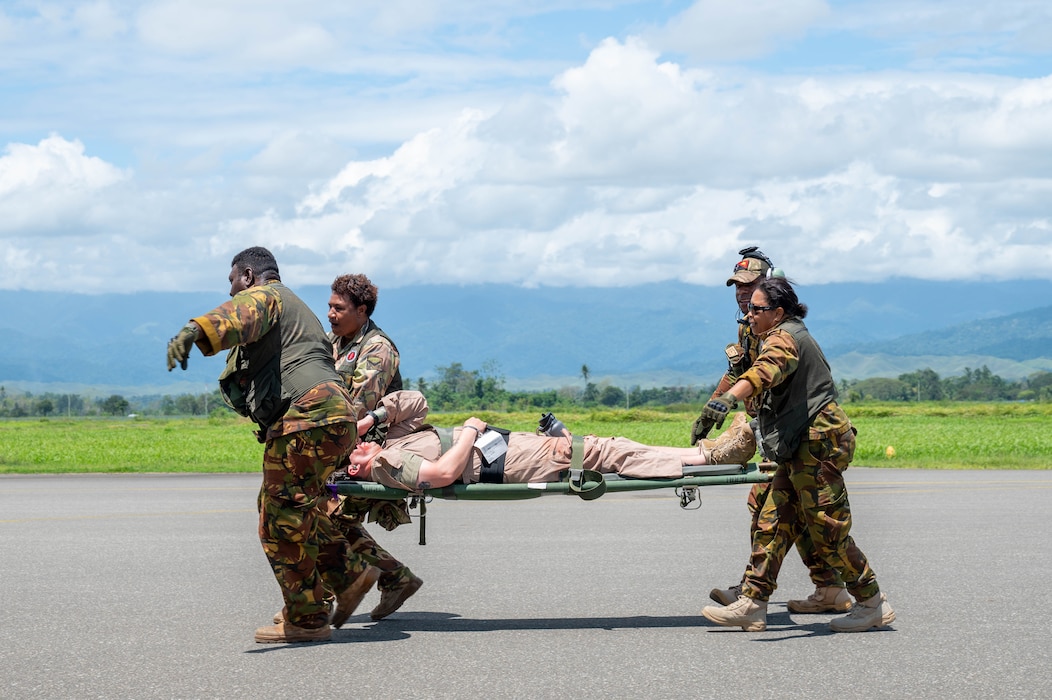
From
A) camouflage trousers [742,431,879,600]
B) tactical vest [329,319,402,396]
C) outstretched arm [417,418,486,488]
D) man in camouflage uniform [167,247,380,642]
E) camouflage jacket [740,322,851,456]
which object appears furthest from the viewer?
tactical vest [329,319,402,396]

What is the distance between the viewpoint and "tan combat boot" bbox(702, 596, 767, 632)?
7.28 meters

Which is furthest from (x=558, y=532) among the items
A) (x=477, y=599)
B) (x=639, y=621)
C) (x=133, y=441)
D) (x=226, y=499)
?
(x=133, y=441)

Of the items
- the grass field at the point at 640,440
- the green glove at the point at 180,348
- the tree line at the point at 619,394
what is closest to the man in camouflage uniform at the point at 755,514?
the green glove at the point at 180,348

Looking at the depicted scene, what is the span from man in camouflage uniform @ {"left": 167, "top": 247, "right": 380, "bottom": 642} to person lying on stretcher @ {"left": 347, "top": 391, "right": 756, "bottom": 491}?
0.43m

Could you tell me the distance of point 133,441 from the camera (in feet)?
128

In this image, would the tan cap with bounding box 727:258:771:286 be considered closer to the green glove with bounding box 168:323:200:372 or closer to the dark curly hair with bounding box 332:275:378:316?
the dark curly hair with bounding box 332:275:378:316

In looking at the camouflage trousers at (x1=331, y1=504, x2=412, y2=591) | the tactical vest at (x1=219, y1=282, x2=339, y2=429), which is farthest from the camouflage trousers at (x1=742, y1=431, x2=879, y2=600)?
the tactical vest at (x1=219, y1=282, x2=339, y2=429)

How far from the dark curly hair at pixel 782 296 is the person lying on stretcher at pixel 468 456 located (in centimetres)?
107

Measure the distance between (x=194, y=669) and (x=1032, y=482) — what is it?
1528 cm

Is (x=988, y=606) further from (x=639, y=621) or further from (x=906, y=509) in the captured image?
(x=906, y=509)

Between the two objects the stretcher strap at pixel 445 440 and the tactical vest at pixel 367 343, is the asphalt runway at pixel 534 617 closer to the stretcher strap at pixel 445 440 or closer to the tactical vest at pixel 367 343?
the stretcher strap at pixel 445 440

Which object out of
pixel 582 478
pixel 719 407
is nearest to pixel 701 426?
pixel 719 407

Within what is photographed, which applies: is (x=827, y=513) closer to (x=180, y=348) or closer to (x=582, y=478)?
(x=582, y=478)

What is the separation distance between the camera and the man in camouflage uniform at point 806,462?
7.19 m
